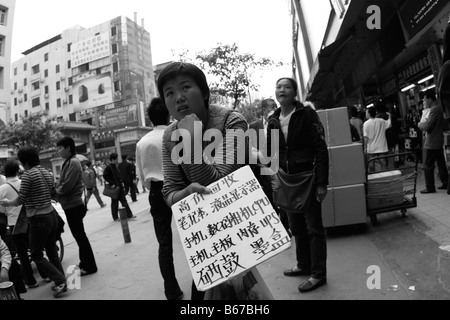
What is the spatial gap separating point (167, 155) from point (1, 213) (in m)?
4.02

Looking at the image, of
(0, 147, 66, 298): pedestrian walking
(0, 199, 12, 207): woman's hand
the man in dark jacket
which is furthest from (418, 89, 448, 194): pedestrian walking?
the man in dark jacket

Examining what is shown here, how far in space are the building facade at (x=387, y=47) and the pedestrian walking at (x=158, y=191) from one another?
446 centimetres

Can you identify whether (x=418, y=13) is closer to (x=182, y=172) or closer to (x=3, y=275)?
(x=182, y=172)

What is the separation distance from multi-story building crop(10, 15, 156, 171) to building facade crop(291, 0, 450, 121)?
1533 inches

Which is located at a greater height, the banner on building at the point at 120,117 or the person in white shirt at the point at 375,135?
the banner on building at the point at 120,117

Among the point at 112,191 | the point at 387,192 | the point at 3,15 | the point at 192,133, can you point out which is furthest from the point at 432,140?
the point at 3,15

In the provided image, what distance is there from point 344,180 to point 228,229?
3.27 m

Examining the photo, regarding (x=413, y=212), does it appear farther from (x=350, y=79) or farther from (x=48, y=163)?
(x=48, y=163)

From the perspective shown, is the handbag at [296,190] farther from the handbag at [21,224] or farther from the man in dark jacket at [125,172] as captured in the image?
the man in dark jacket at [125,172]

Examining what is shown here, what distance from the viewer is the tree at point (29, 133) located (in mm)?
28281

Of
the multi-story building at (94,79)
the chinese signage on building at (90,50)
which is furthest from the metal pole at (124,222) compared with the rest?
the chinese signage on building at (90,50)
